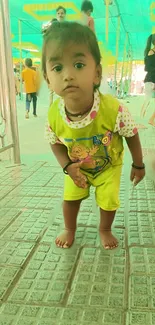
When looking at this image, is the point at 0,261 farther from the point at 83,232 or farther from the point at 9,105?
the point at 9,105

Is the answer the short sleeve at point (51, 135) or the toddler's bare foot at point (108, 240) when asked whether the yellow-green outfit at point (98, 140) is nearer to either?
the short sleeve at point (51, 135)

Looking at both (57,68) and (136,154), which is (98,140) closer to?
(136,154)

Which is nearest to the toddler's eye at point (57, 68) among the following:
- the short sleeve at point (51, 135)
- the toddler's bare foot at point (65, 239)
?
the short sleeve at point (51, 135)

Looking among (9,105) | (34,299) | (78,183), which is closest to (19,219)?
(78,183)

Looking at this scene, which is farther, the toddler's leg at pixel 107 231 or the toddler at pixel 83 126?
the toddler's leg at pixel 107 231

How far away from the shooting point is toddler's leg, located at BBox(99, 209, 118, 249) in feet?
4.75

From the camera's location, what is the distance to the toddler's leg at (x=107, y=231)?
1.45 metres

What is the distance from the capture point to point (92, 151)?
4.50 ft

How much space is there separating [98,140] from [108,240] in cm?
45

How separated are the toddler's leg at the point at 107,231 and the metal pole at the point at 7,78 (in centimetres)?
142

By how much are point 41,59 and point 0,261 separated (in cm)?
81

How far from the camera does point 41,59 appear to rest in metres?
1.27

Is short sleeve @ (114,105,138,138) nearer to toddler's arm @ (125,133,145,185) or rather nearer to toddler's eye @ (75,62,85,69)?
toddler's arm @ (125,133,145,185)

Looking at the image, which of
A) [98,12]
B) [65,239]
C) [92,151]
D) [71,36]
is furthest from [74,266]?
[98,12]
